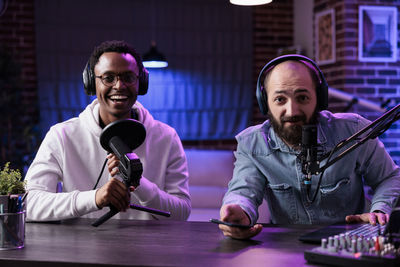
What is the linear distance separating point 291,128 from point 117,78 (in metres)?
0.73

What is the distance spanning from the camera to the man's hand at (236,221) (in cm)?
141

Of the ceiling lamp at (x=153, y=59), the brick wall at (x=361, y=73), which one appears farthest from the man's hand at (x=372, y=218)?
the ceiling lamp at (x=153, y=59)

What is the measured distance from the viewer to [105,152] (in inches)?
82.8

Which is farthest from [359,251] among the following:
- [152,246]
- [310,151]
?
[152,246]

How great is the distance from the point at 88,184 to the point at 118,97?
1.21 ft

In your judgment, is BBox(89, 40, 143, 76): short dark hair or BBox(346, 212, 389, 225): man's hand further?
BBox(89, 40, 143, 76): short dark hair

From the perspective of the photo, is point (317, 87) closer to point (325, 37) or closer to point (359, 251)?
point (359, 251)

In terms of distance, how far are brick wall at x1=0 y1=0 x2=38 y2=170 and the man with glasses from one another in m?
3.30

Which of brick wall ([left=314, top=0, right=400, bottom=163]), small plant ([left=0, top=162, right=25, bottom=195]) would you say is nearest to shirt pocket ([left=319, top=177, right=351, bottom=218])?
small plant ([left=0, top=162, right=25, bottom=195])

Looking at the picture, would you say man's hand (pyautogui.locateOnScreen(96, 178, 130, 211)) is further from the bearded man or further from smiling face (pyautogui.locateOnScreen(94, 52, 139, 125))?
smiling face (pyautogui.locateOnScreen(94, 52, 139, 125))

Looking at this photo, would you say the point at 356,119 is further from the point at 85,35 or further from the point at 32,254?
the point at 85,35

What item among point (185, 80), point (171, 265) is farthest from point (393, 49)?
point (171, 265)

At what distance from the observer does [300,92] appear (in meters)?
1.72

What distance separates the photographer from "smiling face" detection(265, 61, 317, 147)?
1.71 m
